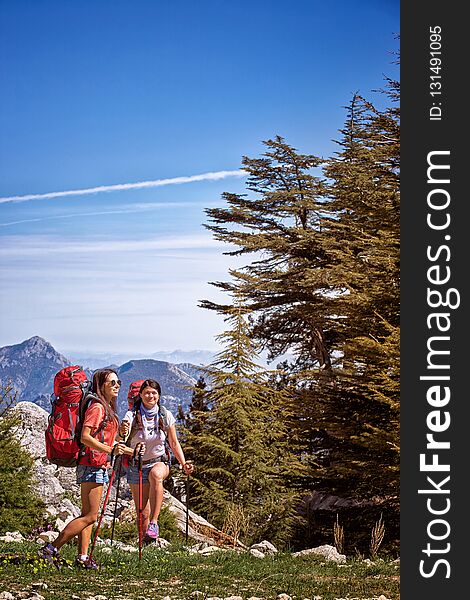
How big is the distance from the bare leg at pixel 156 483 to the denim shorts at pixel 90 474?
85 cm

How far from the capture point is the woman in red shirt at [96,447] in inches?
219

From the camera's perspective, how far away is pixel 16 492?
26.1 feet

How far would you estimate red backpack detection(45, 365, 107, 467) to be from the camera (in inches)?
222

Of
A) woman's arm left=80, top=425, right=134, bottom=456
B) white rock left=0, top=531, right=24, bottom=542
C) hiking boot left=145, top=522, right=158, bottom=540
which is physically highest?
woman's arm left=80, top=425, right=134, bottom=456

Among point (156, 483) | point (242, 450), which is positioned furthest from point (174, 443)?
point (242, 450)

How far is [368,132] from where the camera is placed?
55.5 feet

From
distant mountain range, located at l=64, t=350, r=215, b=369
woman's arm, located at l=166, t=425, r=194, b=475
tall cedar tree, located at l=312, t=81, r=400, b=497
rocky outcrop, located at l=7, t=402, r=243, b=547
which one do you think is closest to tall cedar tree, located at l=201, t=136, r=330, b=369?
distant mountain range, located at l=64, t=350, r=215, b=369

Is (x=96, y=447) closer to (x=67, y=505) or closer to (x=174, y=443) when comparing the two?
(x=174, y=443)

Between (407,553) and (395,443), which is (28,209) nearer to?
(395,443)

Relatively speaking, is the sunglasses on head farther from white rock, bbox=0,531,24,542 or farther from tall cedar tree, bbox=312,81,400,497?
tall cedar tree, bbox=312,81,400,497

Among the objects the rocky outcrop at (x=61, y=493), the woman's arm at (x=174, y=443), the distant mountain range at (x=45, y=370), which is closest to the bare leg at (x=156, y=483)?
the woman's arm at (x=174, y=443)

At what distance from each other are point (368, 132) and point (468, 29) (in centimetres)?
1108

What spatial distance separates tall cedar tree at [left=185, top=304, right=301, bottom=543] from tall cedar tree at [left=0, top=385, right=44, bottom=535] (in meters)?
4.30

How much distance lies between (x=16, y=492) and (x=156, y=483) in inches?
80.8
